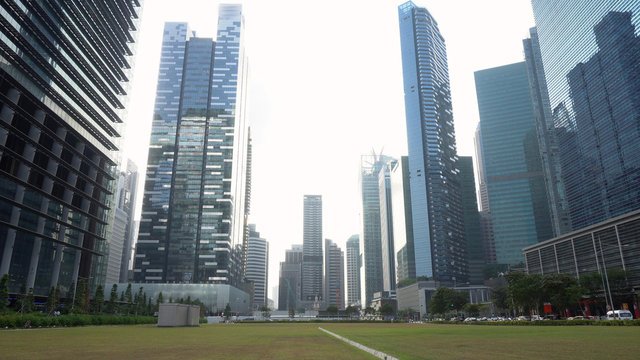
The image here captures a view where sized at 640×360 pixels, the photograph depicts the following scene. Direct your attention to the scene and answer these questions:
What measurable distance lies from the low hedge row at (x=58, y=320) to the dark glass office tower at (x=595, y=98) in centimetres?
15774

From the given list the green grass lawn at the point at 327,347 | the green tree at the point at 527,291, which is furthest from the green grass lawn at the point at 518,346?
the green tree at the point at 527,291

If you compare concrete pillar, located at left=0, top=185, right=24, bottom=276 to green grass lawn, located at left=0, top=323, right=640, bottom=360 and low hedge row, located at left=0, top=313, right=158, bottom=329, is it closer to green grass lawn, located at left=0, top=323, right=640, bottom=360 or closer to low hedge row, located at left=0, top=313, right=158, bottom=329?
low hedge row, located at left=0, top=313, right=158, bottom=329

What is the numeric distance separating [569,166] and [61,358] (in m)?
200

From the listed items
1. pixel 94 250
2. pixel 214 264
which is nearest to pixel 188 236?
pixel 214 264

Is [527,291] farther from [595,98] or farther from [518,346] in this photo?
[595,98]

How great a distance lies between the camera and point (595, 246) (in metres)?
104

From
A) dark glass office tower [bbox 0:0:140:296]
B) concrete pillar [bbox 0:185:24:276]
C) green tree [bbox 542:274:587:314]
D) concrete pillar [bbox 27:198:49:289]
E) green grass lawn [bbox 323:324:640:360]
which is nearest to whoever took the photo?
green grass lawn [bbox 323:324:640:360]

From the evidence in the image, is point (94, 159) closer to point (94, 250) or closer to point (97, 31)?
point (94, 250)

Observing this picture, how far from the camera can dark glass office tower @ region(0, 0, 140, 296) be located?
82.9 meters

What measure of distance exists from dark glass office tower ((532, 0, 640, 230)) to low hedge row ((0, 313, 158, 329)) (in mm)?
157745

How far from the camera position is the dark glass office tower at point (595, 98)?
139m

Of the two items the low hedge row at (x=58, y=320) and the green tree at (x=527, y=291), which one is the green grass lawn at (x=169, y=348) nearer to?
the low hedge row at (x=58, y=320)

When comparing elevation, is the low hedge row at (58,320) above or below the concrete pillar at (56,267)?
below

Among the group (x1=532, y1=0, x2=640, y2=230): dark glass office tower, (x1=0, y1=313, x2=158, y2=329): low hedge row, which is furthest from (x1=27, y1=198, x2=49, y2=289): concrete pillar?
(x1=532, y1=0, x2=640, y2=230): dark glass office tower
